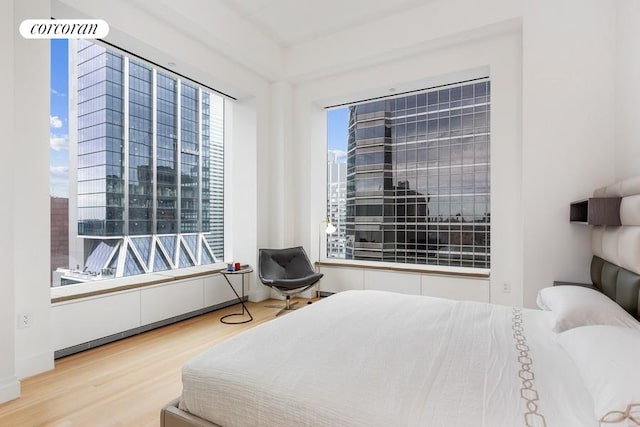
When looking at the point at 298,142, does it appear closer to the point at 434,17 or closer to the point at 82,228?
the point at 434,17

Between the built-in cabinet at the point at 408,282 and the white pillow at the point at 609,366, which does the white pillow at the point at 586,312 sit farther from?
the built-in cabinet at the point at 408,282

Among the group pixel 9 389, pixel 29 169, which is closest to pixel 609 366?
pixel 9 389

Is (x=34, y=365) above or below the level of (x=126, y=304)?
below

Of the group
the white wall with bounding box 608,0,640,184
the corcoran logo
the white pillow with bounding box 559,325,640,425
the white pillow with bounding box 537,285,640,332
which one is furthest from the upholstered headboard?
the corcoran logo

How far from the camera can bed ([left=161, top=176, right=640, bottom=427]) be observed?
1072 millimetres

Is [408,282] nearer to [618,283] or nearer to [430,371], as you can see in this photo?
[618,283]

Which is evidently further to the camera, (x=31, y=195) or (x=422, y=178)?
(x=422, y=178)

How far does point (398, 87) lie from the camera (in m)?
4.39

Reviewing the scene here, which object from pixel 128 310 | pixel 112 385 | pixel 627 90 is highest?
pixel 627 90

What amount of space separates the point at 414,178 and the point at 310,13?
2.38 metres

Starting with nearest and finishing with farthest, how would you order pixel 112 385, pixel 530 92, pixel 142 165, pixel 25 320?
pixel 112 385 → pixel 25 320 → pixel 530 92 → pixel 142 165

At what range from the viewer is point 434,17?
3752mm

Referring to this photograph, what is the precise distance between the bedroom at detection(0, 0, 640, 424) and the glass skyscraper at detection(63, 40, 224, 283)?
1.23 ft

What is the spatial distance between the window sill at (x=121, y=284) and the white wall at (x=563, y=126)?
3.57 metres
